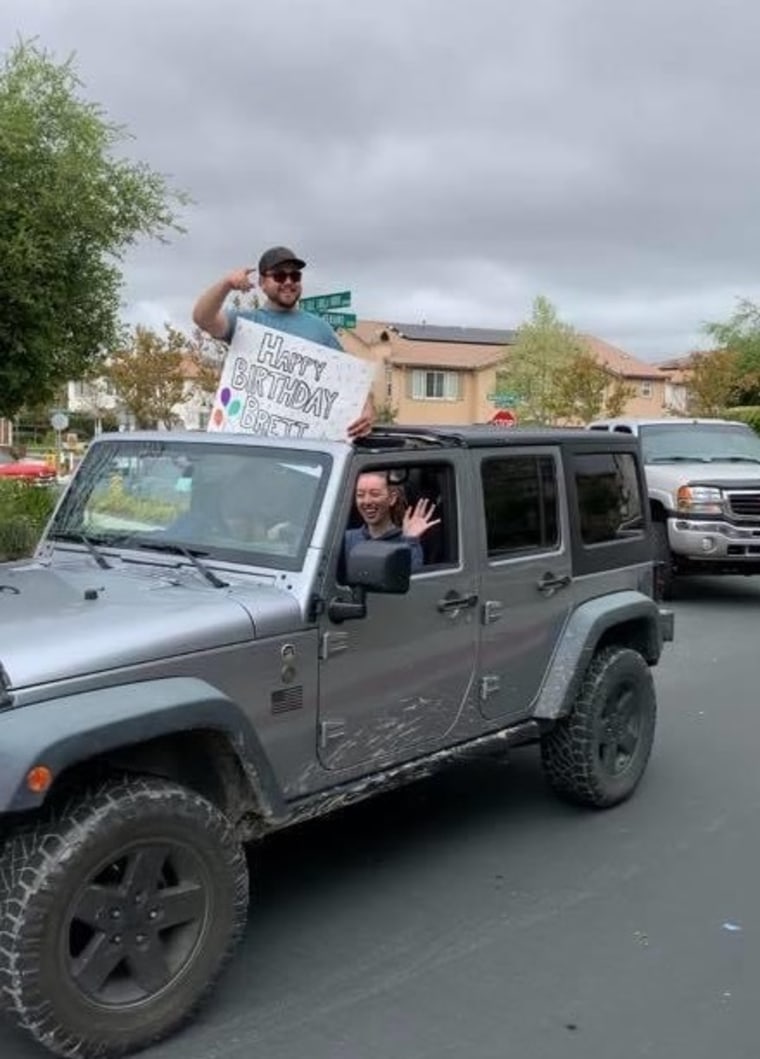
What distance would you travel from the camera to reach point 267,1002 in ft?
11.0

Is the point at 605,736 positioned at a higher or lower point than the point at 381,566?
lower

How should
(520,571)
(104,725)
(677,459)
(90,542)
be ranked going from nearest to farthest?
1. (104,725)
2. (90,542)
3. (520,571)
4. (677,459)

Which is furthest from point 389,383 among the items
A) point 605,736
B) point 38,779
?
point 38,779

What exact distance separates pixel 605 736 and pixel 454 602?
1307 millimetres

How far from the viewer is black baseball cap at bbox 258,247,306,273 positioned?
16.2ft

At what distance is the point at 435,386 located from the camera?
68125mm

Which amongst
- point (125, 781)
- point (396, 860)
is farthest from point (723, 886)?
point (125, 781)

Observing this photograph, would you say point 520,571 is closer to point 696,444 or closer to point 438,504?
point 438,504

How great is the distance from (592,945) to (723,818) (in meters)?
1.55

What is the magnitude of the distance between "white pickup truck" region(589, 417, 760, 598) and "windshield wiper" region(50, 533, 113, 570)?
7.30 m

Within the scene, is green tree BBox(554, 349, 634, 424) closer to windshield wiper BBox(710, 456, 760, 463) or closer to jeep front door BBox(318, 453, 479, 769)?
windshield wiper BBox(710, 456, 760, 463)

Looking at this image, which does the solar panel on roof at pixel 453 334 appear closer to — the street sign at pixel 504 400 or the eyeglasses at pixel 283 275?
the street sign at pixel 504 400

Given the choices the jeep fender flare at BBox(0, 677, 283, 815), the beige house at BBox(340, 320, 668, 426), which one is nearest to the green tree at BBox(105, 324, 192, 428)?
the beige house at BBox(340, 320, 668, 426)

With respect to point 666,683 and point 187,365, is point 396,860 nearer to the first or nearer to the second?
point 666,683
